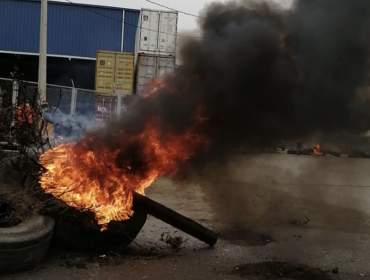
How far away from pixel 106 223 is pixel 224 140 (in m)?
1.83

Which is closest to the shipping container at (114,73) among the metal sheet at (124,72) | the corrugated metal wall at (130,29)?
the metal sheet at (124,72)

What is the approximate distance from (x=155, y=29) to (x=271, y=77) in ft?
65.6

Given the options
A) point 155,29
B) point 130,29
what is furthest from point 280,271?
point 130,29

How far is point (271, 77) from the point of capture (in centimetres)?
524

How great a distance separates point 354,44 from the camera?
510 centimetres

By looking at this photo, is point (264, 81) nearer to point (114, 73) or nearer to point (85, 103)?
point (85, 103)

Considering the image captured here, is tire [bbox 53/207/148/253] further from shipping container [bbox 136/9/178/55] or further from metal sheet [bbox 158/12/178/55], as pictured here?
metal sheet [bbox 158/12/178/55]

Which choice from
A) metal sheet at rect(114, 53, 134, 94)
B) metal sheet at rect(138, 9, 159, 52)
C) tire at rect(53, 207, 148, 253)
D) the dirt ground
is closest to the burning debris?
tire at rect(53, 207, 148, 253)

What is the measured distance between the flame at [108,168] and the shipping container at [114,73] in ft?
56.5

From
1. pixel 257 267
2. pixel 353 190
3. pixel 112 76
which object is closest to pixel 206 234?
pixel 257 267

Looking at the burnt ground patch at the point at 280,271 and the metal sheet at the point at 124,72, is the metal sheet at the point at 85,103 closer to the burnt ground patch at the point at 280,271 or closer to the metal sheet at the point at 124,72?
the metal sheet at the point at 124,72

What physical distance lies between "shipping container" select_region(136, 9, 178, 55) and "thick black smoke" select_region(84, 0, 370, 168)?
18546 millimetres

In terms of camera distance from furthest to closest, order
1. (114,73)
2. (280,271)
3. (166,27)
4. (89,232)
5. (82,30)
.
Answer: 1. (82,30)
2. (166,27)
3. (114,73)
4. (89,232)
5. (280,271)

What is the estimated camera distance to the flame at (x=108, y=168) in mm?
5113
